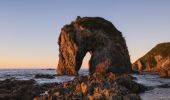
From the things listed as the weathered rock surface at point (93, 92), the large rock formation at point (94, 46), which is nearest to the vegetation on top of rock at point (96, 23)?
the large rock formation at point (94, 46)

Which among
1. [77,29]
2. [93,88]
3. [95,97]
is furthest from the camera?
[77,29]

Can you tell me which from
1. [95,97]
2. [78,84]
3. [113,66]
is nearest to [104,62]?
[113,66]

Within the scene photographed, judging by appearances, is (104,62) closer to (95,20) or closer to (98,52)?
(98,52)

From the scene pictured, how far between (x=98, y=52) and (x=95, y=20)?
19424mm

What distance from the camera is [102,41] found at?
11719cm

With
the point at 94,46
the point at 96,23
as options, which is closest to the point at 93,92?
the point at 94,46

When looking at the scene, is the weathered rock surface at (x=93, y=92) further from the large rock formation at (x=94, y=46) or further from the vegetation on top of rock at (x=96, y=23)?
the vegetation on top of rock at (x=96, y=23)

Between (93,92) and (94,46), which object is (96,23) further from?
(93,92)

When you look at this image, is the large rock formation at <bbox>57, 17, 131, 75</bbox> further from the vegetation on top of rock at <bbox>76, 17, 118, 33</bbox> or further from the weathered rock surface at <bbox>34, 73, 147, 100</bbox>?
the weathered rock surface at <bbox>34, 73, 147, 100</bbox>

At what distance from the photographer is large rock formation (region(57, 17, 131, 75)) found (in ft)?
373

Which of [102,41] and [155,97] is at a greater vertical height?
[102,41]

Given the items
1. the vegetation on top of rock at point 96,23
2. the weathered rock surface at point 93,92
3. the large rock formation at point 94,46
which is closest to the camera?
the weathered rock surface at point 93,92

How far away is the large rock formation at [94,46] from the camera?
114 m

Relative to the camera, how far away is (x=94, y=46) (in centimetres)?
11862
